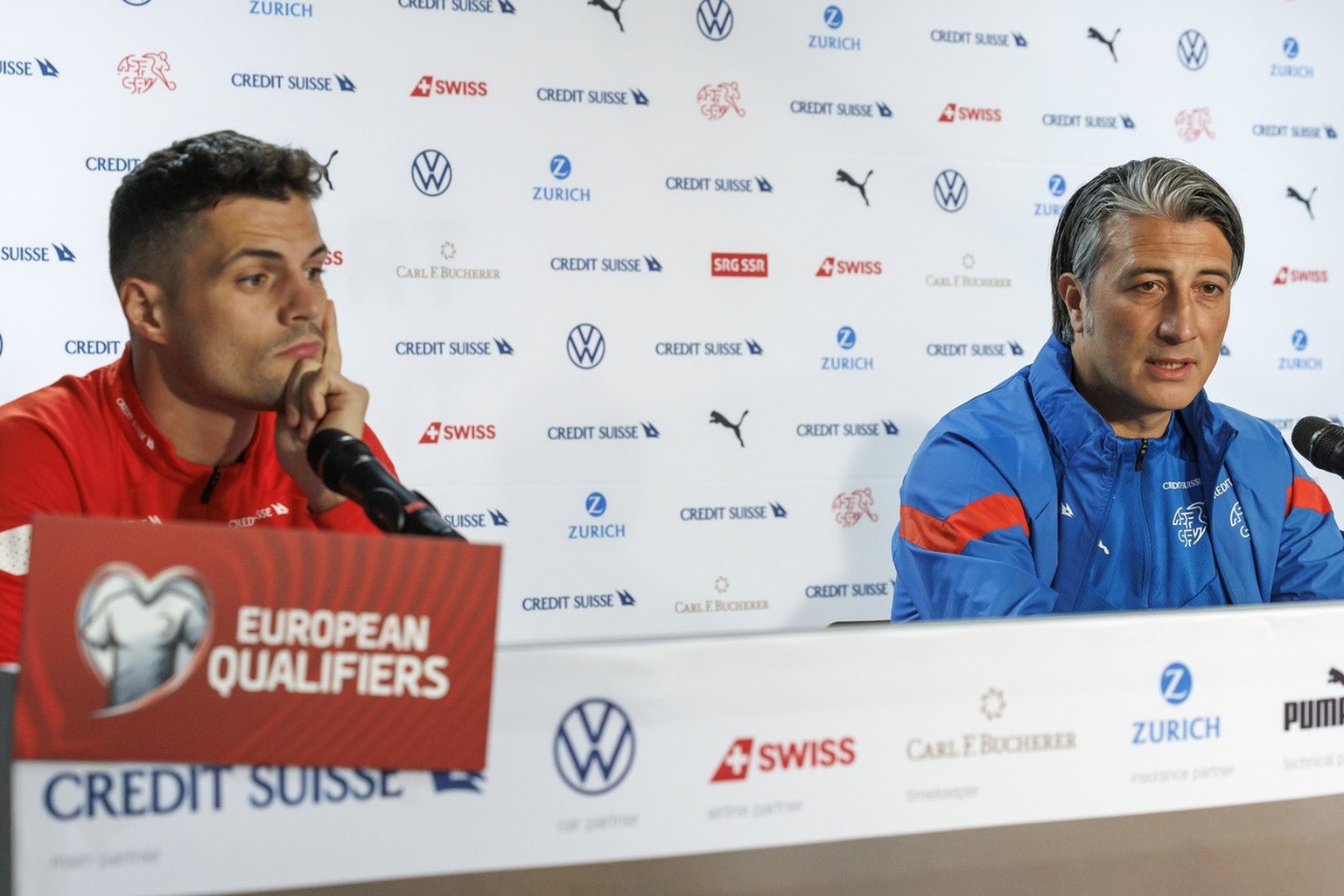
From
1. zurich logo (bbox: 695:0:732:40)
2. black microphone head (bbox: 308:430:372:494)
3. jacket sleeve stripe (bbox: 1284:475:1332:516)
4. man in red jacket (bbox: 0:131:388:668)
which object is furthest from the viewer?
zurich logo (bbox: 695:0:732:40)

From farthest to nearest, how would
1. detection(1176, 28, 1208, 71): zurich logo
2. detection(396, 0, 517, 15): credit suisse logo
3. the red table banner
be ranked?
1. detection(1176, 28, 1208, 71): zurich logo
2. detection(396, 0, 517, 15): credit suisse logo
3. the red table banner

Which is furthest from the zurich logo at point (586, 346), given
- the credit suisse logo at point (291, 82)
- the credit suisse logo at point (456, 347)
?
the credit suisse logo at point (291, 82)

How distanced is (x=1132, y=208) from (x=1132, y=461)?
37cm

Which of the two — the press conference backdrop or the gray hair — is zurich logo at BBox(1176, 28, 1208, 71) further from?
the gray hair

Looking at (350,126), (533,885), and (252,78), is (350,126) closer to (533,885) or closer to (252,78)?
(252,78)

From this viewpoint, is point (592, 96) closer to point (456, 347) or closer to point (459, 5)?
point (459, 5)

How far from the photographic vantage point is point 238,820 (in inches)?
26.0

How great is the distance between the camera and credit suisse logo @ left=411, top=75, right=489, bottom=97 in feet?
10.1

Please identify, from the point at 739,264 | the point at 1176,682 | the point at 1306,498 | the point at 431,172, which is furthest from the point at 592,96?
the point at 1176,682

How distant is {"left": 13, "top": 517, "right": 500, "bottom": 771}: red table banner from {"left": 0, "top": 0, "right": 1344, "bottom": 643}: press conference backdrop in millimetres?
2248

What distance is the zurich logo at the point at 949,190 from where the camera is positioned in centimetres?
350

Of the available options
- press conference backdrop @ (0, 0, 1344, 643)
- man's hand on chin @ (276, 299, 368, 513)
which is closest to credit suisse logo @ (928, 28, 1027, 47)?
press conference backdrop @ (0, 0, 1344, 643)

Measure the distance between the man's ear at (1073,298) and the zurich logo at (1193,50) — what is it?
2.37 meters

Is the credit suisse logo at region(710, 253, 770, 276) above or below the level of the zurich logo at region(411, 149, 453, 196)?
below
